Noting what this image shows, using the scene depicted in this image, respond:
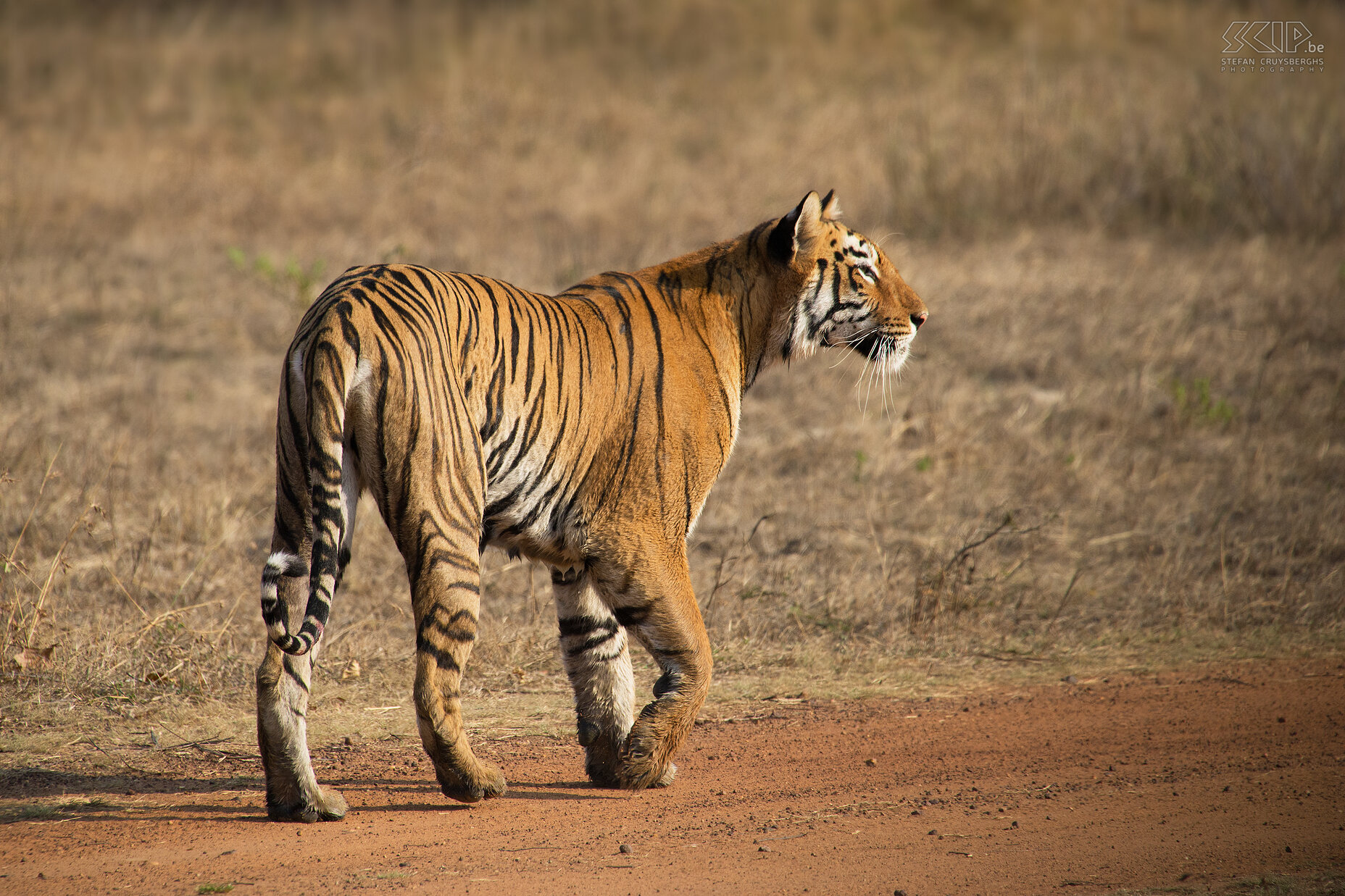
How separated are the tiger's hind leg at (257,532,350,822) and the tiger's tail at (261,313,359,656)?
69mm

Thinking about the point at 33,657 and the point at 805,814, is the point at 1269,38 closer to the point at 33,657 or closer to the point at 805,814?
the point at 805,814

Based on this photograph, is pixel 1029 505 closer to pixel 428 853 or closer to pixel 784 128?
pixel 428 853

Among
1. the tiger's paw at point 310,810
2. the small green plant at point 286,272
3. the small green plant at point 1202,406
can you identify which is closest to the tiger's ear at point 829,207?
the tiger's paw at point 310,810

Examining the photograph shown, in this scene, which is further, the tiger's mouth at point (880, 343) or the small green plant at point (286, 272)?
the small green plant at point (286, 272)

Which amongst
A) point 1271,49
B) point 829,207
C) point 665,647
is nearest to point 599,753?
point 665,647

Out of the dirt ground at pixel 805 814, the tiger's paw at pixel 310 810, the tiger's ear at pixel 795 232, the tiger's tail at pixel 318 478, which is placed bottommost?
the dirt ground at pixel 805 814

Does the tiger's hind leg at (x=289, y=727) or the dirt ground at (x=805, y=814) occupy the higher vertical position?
the tiger's hind leg at (x=289, y=727)

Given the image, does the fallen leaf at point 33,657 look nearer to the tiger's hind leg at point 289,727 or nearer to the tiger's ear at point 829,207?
the tiger's hind leg at point 289,727

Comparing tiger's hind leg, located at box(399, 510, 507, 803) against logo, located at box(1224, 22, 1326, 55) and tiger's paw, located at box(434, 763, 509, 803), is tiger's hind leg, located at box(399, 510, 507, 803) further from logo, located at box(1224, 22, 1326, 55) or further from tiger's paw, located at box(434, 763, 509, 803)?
logo, located at box(1224, 22, 1326, 55)

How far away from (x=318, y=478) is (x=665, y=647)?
1.40 m

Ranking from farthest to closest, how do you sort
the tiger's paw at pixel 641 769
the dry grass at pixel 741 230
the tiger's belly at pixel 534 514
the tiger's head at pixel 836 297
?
the dry grass at pixel 741 230 → the tiger's head at pixel 836 297 → the tiger's paw at pixel 641 769 → the tiger's belly at pixel 534 514

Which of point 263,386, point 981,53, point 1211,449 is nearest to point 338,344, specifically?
point 263,386

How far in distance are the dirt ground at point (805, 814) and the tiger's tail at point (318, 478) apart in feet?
2.58

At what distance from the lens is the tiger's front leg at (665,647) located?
4.58 metres
